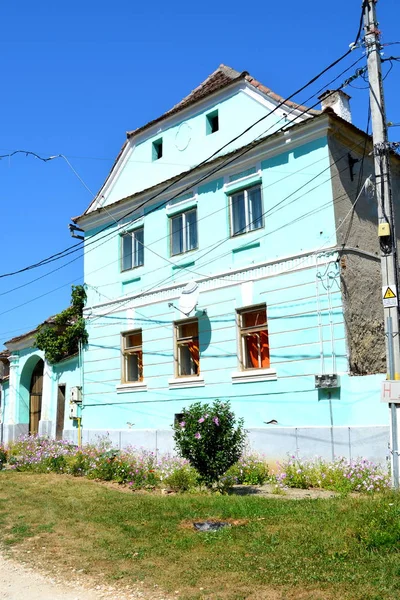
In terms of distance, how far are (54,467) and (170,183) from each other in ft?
26.7

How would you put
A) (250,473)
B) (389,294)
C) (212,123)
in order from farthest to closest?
(212,123) < (250,473) < (389,294)

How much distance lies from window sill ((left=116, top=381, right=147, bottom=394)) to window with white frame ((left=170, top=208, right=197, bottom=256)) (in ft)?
12.4

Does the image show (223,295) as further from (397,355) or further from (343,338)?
(397,355)

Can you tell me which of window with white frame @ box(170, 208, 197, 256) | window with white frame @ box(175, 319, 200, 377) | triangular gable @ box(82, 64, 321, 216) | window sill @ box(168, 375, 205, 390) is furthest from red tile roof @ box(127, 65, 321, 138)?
window sill @ box(168, 375, 205, 390)

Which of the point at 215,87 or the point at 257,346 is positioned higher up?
the point at 215,87

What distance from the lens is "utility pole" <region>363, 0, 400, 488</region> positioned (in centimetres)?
970

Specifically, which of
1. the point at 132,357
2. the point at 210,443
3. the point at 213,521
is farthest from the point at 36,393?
the point at 213,521

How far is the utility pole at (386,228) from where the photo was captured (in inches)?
382

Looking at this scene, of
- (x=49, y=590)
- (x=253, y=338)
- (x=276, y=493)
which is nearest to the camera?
(x=49, y=590)

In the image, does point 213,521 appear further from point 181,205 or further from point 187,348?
point 181,205

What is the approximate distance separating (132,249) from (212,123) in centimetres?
441

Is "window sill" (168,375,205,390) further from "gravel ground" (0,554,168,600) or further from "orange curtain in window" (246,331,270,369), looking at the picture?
"gravel ground" (0,554,168,600)

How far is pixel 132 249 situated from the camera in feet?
59.8

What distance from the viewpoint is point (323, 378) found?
12.5m
